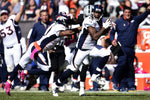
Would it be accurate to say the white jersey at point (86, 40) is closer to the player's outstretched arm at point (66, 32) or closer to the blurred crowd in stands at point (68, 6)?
the player's outstretched arm at point (66, 32)

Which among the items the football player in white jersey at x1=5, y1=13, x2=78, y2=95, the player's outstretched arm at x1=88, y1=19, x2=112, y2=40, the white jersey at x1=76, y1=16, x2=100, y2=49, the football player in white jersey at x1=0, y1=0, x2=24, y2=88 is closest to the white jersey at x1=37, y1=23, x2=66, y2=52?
the football player in white jersey at x1=5, y1=13, x2=78, y2=95

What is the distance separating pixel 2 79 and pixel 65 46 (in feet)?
6.60

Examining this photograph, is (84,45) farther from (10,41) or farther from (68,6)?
(68,6)

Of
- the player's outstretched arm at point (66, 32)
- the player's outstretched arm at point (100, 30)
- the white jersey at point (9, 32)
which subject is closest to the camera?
Result: the player's outstretched arm at point (100, 30)

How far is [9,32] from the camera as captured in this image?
41.9ft

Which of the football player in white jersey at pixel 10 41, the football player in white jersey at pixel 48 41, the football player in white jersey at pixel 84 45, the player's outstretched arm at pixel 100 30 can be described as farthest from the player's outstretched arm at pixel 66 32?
the football player in white jersey at pixel 10 41

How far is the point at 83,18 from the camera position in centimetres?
991

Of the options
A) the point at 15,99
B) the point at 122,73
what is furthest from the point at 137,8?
the point at 15,99

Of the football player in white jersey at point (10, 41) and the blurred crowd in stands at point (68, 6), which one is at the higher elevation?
the blurred crowd in stands at point (68, 6)

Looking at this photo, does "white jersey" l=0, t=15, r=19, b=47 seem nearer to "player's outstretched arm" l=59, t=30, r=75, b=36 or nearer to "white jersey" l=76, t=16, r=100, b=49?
"player's outstretched arm" l=59, t=30, r=75, b=36

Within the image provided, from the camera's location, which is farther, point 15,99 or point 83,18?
point 83,18

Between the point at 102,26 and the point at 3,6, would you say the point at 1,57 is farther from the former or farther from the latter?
the point at 102,26

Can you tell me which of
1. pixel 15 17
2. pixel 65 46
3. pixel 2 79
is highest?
pixel 15 17

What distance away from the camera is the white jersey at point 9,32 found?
1273 centimetres
